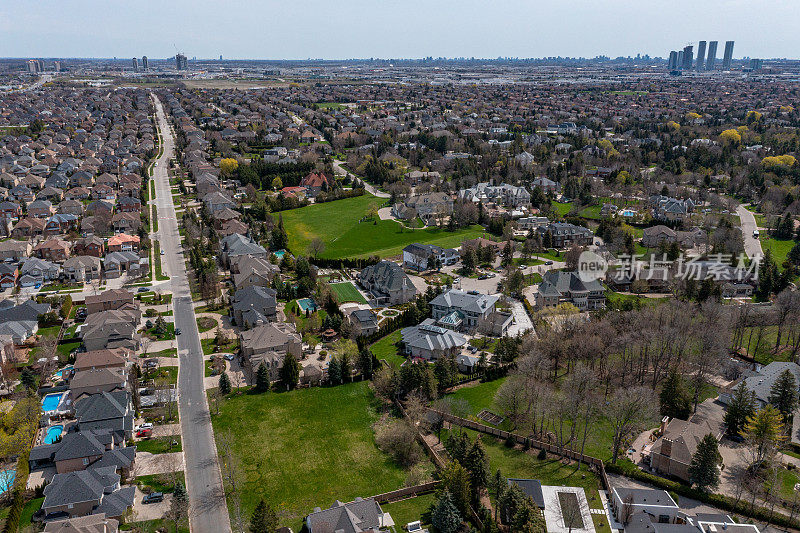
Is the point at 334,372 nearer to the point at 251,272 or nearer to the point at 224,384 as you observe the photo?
the point at 224,384

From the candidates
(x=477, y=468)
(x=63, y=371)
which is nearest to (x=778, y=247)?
(x=477, y=468)

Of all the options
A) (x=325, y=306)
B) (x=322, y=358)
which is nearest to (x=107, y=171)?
(x=325, y=306)

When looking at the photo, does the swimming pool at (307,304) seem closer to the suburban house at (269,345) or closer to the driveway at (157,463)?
the suburban house at (269,345)

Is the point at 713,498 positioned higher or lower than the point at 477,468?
lower

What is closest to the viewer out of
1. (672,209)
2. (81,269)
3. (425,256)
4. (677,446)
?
(677,446)

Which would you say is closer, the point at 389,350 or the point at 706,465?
the point at 706,465

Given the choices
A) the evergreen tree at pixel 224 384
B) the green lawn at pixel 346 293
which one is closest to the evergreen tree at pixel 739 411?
the green lawn at pixel 346 293

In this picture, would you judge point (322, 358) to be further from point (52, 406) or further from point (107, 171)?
point (107, 171)
